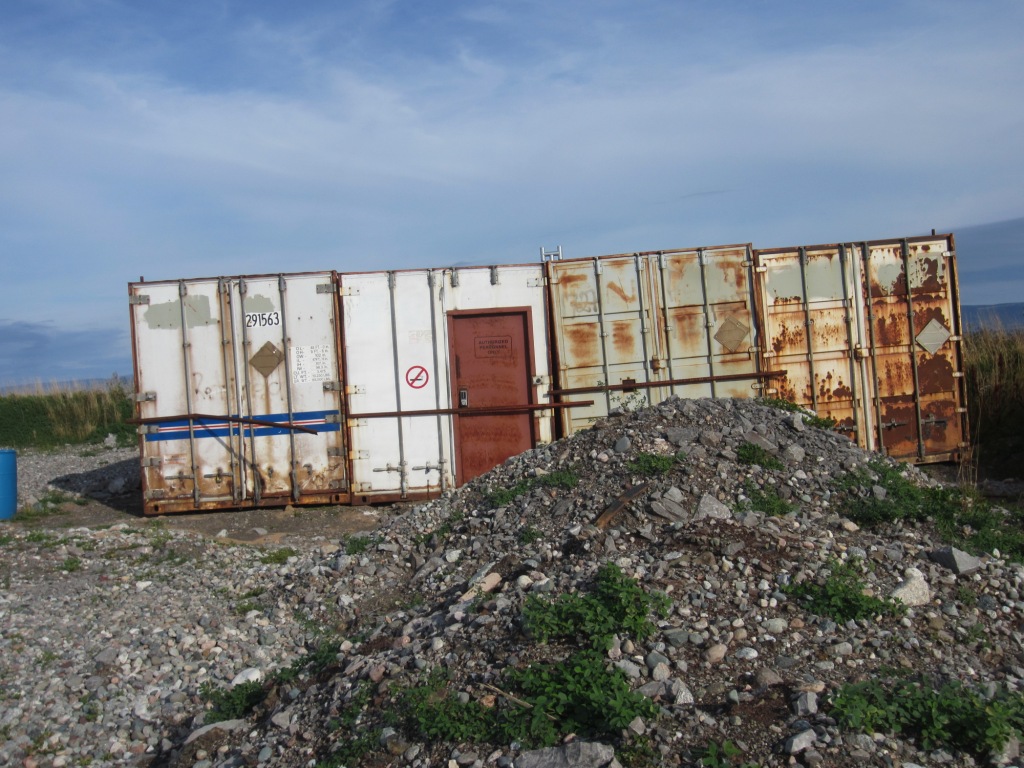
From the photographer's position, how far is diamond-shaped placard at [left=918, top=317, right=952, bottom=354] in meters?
11.4

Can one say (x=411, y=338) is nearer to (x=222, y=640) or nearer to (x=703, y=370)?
(x=703, y=370)

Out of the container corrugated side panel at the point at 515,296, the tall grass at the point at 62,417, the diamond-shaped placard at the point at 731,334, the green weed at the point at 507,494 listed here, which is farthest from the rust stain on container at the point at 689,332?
the tall grass at the point at 62,417

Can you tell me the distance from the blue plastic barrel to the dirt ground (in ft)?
0.54

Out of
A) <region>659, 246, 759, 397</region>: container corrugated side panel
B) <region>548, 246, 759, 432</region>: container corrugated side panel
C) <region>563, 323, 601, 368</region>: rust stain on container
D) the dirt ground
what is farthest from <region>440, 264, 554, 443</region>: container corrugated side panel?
the dirt ground

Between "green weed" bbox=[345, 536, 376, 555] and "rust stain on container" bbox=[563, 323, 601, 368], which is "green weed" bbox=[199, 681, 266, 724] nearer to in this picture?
"green weed" bbox=[345, 536, 376, 555]

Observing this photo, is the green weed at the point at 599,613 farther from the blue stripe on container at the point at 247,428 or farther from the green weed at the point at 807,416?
the blue stripe on container at the point at 247,428

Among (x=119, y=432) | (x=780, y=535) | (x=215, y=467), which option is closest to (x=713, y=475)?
(x=780, y=535)

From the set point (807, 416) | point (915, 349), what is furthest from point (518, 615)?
point (915, 349)

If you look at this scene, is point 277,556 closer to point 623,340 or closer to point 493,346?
point 493,346

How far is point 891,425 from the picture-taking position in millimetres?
11367

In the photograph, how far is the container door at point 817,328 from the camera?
11.2 metres

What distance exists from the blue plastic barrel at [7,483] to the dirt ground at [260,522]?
0.54 ft

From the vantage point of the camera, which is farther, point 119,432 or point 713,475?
point 119,432

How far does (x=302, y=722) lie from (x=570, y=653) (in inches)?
58.5
